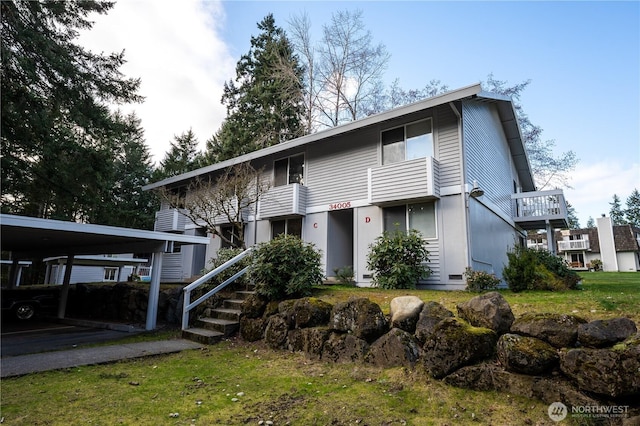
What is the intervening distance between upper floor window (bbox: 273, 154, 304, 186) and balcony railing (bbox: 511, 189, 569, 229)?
932 cm

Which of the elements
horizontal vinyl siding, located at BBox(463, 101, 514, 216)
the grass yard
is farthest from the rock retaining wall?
horizontal vinyl siding, located at BBox(463, 101, 514, 216)

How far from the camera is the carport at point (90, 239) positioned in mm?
6508

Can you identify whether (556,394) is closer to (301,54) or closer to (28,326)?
(28,326)

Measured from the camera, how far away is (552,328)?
3664 millimetres

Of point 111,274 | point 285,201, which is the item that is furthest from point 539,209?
point 111,274

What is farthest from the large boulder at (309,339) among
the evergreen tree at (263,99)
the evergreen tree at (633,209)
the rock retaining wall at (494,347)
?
the evergreen tree at (633,209)

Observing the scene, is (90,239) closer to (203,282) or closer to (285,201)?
(203,282)

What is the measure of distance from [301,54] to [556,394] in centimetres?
2305

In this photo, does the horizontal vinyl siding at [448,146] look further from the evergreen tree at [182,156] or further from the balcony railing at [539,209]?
the evergreen tree at [182,156]

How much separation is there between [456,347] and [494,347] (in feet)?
1.40

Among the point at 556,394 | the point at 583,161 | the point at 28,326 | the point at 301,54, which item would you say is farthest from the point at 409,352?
the point at 583,161

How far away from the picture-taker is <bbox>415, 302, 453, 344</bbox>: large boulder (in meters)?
4.50

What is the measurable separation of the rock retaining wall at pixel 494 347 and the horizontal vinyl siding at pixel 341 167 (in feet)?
21.4

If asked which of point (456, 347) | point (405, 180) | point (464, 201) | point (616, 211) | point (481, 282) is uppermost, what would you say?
point (616, 211)
